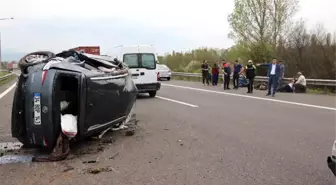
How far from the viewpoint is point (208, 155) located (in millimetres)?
6055

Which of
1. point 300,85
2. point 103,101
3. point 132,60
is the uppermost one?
point 132,60

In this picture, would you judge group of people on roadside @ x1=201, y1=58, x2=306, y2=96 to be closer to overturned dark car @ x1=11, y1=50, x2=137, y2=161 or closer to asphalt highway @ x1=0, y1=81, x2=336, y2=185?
asphalt highway @ x1=0, y1=81, x2=336, y2=185

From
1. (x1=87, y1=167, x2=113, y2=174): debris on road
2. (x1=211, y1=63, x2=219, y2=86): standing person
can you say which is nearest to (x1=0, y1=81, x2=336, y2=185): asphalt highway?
(x1=87, y1=167, x2=113, y2=174): debris on road

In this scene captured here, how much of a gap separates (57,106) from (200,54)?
43.9 meters

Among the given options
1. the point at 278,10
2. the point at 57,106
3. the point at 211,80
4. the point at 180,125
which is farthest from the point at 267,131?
the point at 278,10

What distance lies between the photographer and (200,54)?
4912cm

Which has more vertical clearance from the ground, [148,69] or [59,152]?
[148,69]

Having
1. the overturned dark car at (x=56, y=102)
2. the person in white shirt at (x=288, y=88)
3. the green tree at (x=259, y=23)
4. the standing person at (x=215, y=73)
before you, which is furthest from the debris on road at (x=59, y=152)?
the green tree at (x=259, y=23)

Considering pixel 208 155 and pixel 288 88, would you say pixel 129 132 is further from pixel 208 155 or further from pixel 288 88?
pixel 288 88

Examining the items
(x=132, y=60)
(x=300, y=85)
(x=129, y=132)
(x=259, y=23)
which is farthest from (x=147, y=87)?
(x=259, y=23)

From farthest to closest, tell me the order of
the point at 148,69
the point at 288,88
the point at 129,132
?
1. the point at 288,88
2. the point at 148,69
3. the point at 129,132

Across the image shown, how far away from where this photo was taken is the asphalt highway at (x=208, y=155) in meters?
4.91

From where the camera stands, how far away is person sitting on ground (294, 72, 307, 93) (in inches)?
750

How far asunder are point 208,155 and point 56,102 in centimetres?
236
